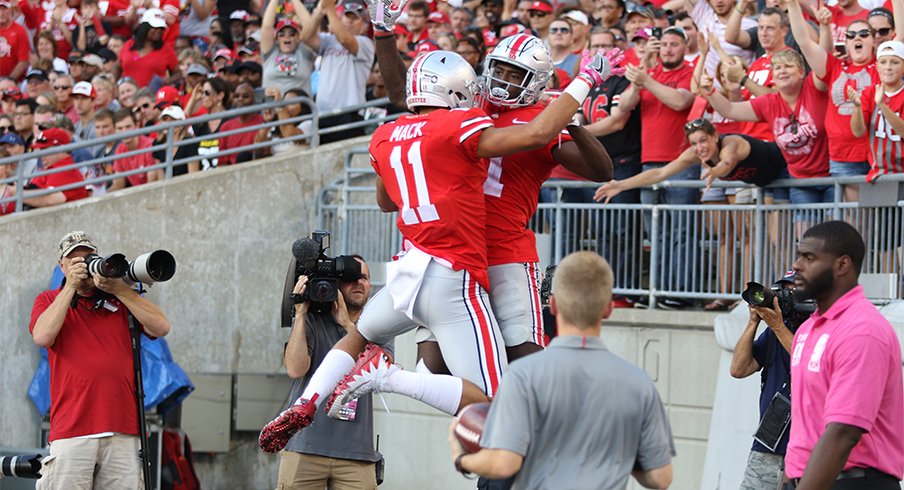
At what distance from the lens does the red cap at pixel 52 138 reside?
15.0 m

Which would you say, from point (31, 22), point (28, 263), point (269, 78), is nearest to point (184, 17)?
point (31, 22)

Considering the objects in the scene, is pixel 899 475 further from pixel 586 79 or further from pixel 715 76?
pixel 715 76

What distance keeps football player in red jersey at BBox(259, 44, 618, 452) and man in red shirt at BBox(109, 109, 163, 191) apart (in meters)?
8.18

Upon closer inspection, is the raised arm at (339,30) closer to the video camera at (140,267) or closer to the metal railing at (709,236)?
the metal railing at (709,236)

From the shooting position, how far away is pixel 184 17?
66.1ft

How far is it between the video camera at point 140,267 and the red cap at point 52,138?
6.39 metres

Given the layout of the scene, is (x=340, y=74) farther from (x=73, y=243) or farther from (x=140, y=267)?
(x=140, y=267)

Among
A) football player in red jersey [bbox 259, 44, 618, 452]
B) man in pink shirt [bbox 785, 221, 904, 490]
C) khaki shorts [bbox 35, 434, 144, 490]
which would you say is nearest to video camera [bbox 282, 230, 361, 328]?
football player in red jersey [bbox 259, 44, 618, 452]

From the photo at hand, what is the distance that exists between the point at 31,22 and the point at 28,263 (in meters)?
8.34

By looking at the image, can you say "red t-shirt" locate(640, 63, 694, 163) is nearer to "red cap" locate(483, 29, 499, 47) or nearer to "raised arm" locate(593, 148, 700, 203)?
"raised arm" locate(593, 148, 700, 203)

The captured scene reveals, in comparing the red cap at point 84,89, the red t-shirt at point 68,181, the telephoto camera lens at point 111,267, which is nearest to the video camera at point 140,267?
the telephoto camera lens at point 111,267

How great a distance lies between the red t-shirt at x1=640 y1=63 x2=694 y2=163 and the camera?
12141 millimetres

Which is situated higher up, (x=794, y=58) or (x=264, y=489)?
(x=794, y=58)

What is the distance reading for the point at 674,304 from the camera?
40.1ft
